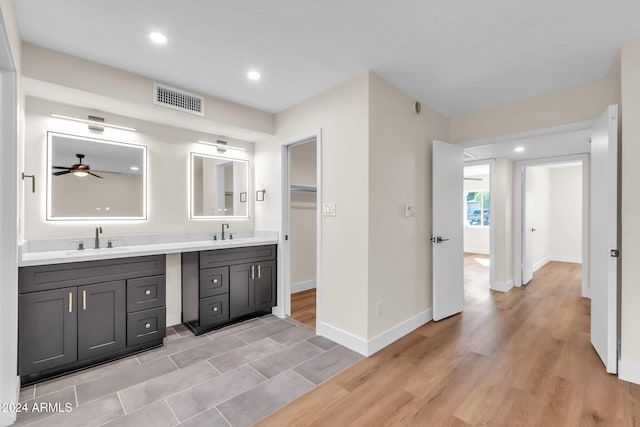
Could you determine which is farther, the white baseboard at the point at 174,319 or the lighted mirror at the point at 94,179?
the white baseboard at the point at 174,319

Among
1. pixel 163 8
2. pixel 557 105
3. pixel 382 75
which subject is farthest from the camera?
pixel 557 105

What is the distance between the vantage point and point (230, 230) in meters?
3.78

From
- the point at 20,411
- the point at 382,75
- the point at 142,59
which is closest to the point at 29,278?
the point at 20,411

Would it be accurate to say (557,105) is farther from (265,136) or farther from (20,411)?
(20,411)

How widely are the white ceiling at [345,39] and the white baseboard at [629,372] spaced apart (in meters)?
2.37

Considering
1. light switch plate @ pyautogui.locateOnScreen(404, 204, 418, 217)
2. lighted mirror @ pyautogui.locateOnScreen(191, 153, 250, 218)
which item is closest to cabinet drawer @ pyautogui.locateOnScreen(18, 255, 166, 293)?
lighted mirror @ pyautogui.locateOnScreen(191, 153, 250, 218)

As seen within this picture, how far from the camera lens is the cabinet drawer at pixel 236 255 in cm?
304

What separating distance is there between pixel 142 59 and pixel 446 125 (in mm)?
→ 3347

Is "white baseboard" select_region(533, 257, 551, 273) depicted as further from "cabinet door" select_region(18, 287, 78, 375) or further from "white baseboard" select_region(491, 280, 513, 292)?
"cabinet door" select_region(18, 287, 78, 375)

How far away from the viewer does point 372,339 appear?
2596 mm

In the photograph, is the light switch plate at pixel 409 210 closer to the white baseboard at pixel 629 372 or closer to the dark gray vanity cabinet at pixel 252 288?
the dark gray vanity cabinet at pixel 252 288

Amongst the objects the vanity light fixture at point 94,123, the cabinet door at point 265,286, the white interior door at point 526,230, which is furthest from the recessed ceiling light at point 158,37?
the white interior door at point 526,230

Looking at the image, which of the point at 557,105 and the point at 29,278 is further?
the point at 557,105

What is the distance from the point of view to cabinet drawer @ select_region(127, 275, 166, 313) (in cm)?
253
